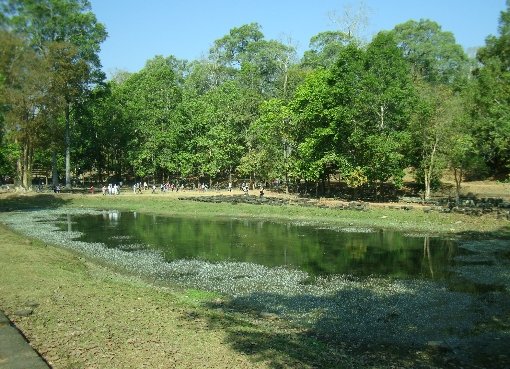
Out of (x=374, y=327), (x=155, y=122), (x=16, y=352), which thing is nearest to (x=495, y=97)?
(x=374, y=327)

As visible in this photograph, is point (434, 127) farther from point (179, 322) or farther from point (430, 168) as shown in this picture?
point (179, 322)

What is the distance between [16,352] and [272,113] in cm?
5429

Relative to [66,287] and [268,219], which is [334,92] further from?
[66,287]

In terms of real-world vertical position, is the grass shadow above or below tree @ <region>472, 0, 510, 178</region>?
below

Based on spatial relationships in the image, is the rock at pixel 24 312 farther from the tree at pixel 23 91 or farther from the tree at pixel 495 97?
the tree at pixel 23 91

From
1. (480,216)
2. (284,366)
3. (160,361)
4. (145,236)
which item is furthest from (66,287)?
(480,216)

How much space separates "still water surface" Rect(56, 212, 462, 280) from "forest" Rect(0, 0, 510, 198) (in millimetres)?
15289

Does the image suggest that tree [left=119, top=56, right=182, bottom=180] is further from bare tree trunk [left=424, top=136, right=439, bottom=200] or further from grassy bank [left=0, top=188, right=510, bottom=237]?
bare tree trunk [left=424, top=136, right=439, bottom=200]

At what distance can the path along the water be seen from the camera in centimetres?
864

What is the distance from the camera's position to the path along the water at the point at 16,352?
8.64 metres

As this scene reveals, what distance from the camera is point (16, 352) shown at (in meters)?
9.23

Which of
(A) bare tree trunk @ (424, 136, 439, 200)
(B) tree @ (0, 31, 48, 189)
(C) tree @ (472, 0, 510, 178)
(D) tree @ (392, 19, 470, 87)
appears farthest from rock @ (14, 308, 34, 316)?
(D) tree @ (392, 19, 470, 87)

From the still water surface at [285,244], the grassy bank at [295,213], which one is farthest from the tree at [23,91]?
the still water surface at [285,244]

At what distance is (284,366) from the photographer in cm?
987
